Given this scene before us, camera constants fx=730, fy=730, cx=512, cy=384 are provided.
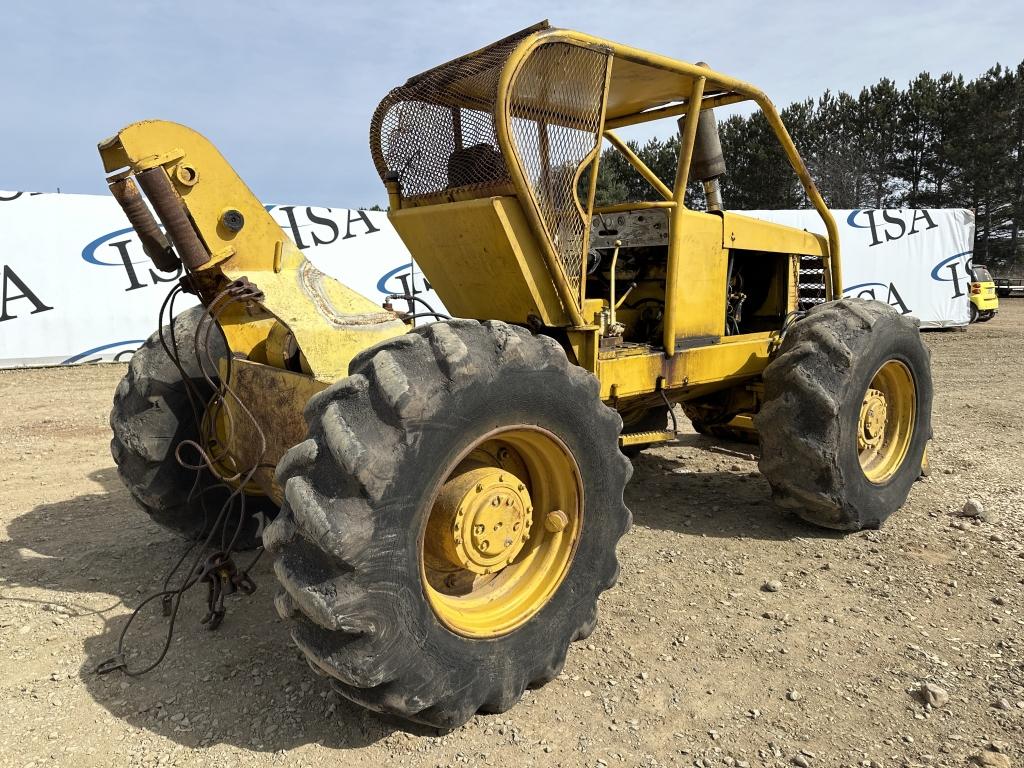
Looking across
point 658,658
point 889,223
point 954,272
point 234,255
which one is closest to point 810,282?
point 658,658

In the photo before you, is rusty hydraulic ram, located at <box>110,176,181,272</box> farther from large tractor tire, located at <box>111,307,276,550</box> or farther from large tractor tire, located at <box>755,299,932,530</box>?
large tractor tire, located at <box>755,299,932,530</box>

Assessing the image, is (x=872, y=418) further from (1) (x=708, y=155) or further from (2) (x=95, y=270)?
(2) (x=95, y=270)

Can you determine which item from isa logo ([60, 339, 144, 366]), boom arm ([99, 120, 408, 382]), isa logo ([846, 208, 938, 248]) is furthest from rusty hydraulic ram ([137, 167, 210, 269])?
isa logo ([846, 208, 938, 248])

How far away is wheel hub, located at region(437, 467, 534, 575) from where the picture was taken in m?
2.58

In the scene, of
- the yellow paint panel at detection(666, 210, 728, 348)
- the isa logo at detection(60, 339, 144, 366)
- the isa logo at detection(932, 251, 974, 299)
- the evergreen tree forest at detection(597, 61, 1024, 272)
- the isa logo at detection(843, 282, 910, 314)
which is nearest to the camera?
the yellow paint panel at detection(666, 210, 728, 348)

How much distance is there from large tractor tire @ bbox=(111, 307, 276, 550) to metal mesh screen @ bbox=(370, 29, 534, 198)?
1.32 m

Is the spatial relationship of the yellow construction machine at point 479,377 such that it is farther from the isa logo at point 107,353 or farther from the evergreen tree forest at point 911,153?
the evergreen tree forest at point 911,153

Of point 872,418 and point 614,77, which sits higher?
point 614,77

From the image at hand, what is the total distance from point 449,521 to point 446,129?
2.03m

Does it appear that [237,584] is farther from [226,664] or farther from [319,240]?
[319,240]

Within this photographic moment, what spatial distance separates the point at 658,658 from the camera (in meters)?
2.99

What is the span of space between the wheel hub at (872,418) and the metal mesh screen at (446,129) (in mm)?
2748

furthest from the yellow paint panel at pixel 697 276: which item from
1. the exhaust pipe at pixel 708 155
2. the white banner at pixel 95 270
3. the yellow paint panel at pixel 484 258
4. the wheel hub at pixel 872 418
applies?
the white banner at pixel 95 270

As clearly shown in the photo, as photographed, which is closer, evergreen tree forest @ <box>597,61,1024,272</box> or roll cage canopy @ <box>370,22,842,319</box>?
roll cage canopy @ <box>370,22,842,319</box>
